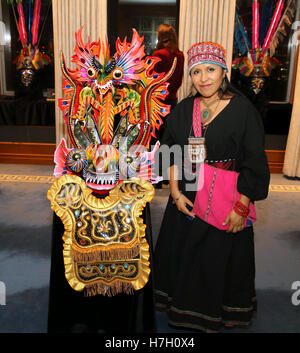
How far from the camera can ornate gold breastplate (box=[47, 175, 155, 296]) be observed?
5.46ft

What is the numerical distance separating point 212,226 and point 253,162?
0.38 meters

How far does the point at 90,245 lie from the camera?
1688mm

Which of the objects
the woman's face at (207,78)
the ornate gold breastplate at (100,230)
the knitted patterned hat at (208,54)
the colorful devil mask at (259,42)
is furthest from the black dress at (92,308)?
the colorful devil mask at (259,42)

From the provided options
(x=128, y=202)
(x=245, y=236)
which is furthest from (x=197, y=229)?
(x=128, y=202)

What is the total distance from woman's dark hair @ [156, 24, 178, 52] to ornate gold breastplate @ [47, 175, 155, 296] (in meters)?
2.52

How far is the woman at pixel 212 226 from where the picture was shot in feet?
5.53

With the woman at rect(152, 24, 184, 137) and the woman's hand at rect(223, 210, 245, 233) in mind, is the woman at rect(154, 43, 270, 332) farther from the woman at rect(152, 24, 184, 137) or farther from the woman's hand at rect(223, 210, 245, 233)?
the woman at rect(152, 24, 184, 137)

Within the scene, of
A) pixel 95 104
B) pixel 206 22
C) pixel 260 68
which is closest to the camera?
pixel 95 104

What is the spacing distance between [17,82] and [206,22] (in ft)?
11.1

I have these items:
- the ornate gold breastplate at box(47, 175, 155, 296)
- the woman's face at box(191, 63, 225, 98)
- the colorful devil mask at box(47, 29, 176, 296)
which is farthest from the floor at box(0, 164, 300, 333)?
the woman's face at box(191, 63, 225, 98)

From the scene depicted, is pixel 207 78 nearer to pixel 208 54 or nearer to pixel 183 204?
pixel 208 54

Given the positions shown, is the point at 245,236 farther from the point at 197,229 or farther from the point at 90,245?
the point at 90,245

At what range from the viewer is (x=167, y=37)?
3754 millimetres

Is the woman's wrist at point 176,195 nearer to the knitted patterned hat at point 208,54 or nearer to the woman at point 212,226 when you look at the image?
the woman at point 212,226
